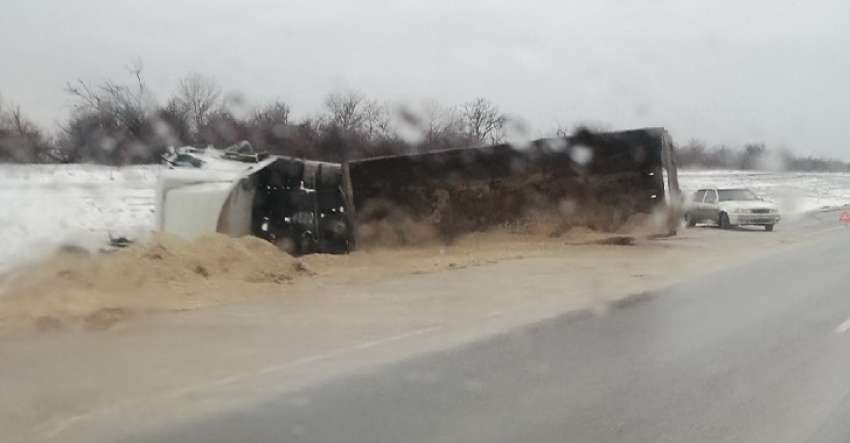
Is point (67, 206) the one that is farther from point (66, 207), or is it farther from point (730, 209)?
point (730, 209)

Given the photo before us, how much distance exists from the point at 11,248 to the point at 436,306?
9.04 metres

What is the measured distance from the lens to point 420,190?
18312mm

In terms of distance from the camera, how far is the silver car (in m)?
32.2

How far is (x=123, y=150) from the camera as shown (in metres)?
32.0

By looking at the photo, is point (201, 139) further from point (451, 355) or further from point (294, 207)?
point (451, 355)

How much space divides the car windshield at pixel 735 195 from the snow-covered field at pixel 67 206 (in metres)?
19.4

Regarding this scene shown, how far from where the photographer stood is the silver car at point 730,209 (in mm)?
32219

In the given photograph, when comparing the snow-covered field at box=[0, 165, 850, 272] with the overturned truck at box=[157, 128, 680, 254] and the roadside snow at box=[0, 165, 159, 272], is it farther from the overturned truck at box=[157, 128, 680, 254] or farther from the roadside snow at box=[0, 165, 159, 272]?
the overturned truck at box=[157, 128, 680, 254]

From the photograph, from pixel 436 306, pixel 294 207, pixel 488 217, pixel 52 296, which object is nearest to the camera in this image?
pixel 52 296

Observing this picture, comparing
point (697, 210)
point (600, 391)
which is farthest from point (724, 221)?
point (600, 391)

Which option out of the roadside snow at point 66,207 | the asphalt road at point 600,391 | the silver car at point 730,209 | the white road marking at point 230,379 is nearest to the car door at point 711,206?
the silver car at point 730,209

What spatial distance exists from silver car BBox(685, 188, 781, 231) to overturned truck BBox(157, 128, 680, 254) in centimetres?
1328

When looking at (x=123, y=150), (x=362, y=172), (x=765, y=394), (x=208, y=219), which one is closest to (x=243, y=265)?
(x=208, y=219)

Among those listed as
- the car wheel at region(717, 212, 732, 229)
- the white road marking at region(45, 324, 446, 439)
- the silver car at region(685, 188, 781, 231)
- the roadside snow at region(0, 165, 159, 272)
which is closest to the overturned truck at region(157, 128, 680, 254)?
the roadside snow at region(0, 165, 159, 272)
